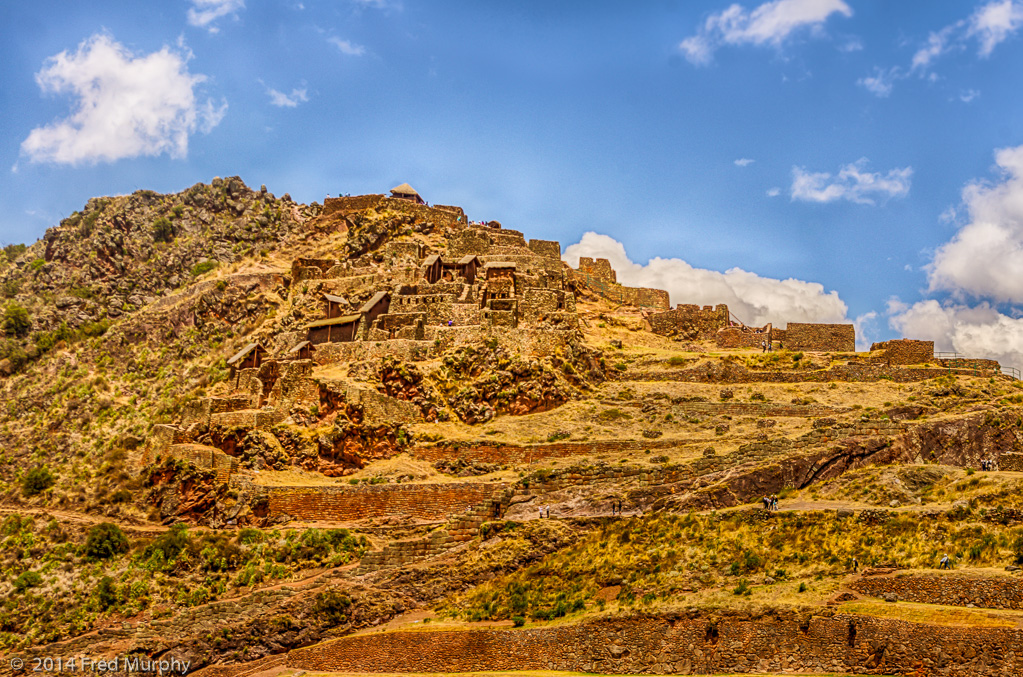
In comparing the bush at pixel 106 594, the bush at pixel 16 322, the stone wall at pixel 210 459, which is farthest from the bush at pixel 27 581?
the bush at pixel 16 322

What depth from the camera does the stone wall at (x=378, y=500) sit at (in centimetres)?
2950

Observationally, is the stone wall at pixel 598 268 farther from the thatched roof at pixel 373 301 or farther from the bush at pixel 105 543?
the bush at pixel 105 543

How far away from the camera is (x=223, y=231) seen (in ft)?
201

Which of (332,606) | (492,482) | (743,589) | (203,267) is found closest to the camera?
(743,589)

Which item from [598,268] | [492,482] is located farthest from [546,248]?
[492,482]

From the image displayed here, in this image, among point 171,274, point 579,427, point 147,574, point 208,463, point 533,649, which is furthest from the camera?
point 171,274

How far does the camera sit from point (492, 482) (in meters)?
30.0

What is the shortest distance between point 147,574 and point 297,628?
6.52 meters

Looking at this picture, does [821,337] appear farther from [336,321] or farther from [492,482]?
[336,321]

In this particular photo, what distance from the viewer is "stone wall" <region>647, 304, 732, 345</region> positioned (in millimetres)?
46719

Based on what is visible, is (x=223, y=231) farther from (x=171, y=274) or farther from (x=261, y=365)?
(x=261, y=365)

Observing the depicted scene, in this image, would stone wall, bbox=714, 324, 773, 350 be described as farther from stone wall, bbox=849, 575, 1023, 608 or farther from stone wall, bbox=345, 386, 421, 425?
stone wall, bbox=849, 575, 1023, 608

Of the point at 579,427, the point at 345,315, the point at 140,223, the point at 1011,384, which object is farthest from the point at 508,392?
the point at 140,223

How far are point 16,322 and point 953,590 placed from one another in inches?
2093
